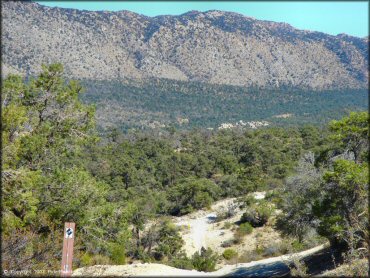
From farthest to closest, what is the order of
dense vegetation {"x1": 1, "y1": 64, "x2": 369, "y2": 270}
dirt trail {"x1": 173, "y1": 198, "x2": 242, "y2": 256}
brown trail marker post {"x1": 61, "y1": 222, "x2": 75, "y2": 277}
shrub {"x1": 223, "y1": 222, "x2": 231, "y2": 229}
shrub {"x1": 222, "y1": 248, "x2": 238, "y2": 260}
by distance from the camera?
1. shrub {"x1": 223, "y1": 222, "x2": 231, "y2": 229}
2. dirt trail {"x1": 173, "y1": 198, "x2": 242, "y2": 256}
3. shrub {"x1": 222, "y1": 248, "x2": 238, "y2": 260}
4. dense vegetation {"x1": 1, "y1": 64, "x2": 369, "y2": 270}
5. brown trail marker post {"x1": 61, "y1": 222, "x2": 75, "y2": 277}

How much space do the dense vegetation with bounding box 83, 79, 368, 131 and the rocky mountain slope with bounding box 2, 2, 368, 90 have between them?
8.71 m

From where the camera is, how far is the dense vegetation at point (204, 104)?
434 ft

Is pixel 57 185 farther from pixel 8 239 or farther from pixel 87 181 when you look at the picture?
pixel 8 239

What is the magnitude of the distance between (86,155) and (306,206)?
1954 inches

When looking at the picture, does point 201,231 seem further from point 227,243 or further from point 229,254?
point 229,254

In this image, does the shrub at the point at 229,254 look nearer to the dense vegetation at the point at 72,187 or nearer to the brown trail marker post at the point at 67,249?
the dense vegetation at the point at 72,187

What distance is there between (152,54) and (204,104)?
37.5 meters

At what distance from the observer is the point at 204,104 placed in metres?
158

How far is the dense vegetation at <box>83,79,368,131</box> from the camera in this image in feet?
434

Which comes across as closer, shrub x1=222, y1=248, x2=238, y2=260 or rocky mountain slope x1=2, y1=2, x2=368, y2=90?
shrub x1=222, y1=248, x2=238, y2=260

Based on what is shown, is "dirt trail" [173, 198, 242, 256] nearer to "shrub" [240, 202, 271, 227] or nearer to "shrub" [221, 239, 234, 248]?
"shrub" [221, 239, 234, 248]

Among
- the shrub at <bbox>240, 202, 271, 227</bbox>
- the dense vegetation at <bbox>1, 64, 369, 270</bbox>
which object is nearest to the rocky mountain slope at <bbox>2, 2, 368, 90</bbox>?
the shrub at <bbox>240, 202, 271, 227</bbox>

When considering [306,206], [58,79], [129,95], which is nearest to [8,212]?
[58,79]

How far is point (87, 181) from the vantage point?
13156 mm
